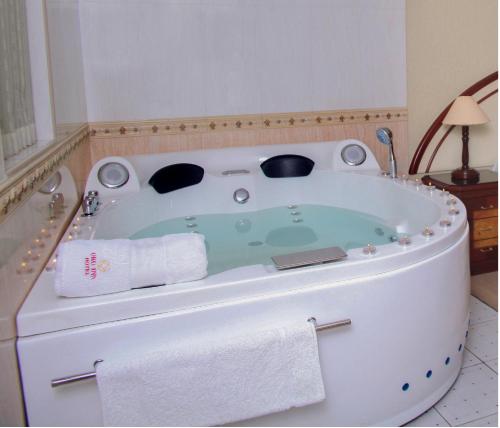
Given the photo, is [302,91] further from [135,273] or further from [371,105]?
[135,273]

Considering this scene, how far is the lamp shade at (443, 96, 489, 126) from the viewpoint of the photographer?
103 inches

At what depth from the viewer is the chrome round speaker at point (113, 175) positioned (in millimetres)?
2307

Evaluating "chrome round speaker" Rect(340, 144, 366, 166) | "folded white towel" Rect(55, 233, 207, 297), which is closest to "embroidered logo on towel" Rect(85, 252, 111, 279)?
"folded white towel" Rect(55, 233, 207, 297)

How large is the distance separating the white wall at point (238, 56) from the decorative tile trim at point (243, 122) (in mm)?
36

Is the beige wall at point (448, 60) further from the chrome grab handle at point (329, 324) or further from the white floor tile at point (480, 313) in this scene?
the chrome grab handle at point (329, 324)

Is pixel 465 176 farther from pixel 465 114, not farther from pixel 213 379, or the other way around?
pixel 213 379

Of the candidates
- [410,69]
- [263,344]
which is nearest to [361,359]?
[263,344]

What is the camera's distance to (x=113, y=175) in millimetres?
2324

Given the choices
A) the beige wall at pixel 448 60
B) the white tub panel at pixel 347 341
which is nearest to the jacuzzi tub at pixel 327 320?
the white tub panel at pixel 347 341

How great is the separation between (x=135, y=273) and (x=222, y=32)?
183cm

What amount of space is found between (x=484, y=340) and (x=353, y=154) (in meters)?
1.18

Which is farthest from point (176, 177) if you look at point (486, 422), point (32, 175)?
point (486, 422)

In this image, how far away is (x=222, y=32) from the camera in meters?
2.57

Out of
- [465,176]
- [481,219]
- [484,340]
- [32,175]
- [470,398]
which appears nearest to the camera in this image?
[32,175]
